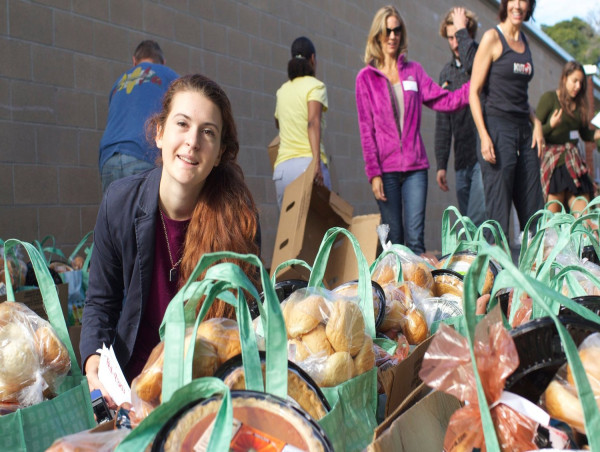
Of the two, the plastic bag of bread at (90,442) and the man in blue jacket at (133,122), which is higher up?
the man in blue jacket at (133,122)

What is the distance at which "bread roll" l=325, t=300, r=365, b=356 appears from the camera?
4.34 feet

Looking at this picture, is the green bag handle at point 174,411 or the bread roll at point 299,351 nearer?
the green bag handle at point 174,411

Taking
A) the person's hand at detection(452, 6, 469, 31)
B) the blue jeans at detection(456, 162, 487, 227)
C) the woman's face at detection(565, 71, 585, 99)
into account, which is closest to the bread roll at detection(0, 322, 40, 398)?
the blue jeans at detection(456, 162, 487, 227)

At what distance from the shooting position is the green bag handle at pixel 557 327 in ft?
2.70

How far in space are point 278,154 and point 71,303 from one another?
2.29 m

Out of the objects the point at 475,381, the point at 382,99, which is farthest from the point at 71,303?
the point at 475,381

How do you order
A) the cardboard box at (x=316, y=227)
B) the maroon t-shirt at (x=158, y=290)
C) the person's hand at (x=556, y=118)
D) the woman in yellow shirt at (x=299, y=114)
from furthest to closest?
the person's hand at (x=556, y=118) → the woman in yellow shirt at (x=299, y=114) → the cardboard box at (x=316, y=227) → the maroon t-shirt at (x=158, y=290)

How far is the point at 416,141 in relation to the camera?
4.73 meters

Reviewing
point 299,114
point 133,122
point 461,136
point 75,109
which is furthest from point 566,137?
point 75,109

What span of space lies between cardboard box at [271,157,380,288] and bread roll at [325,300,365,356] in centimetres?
262

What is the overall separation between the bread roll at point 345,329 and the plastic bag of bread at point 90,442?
48 cm

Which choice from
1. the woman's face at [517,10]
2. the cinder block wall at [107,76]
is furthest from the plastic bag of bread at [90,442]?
the woman's face at [517,10]

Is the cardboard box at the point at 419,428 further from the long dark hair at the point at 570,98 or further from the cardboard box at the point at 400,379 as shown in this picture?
the long dark hair at the point at 570,98

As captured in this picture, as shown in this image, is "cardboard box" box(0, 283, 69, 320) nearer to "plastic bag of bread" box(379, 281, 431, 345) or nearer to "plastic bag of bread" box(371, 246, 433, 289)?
"plastic bag of bread" box(371, 246, 433, 289)
